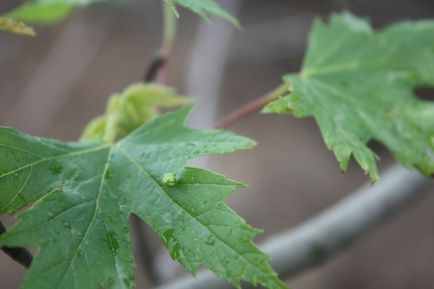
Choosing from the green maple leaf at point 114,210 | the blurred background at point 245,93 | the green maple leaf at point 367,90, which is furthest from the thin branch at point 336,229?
the blurred background at point 245,93

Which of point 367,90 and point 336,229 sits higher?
point 367,90

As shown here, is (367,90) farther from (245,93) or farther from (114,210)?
(245,93)

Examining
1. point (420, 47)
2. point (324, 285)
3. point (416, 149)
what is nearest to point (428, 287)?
point (324, 285)

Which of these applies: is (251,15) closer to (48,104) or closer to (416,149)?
(48,104)

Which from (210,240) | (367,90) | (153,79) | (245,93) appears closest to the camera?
(210,240)

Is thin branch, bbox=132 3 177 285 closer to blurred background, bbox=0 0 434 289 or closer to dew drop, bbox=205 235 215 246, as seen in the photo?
dew drop, bbox=205 235 215 246

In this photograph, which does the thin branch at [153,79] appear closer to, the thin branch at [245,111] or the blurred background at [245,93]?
the thin branch at [245,111]

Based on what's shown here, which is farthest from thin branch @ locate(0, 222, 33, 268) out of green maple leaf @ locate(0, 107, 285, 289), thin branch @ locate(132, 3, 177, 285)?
thin branch @ locate(132, 3, 177, 285)

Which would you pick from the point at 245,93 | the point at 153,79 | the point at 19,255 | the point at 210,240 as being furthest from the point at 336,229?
the point at 245,93
